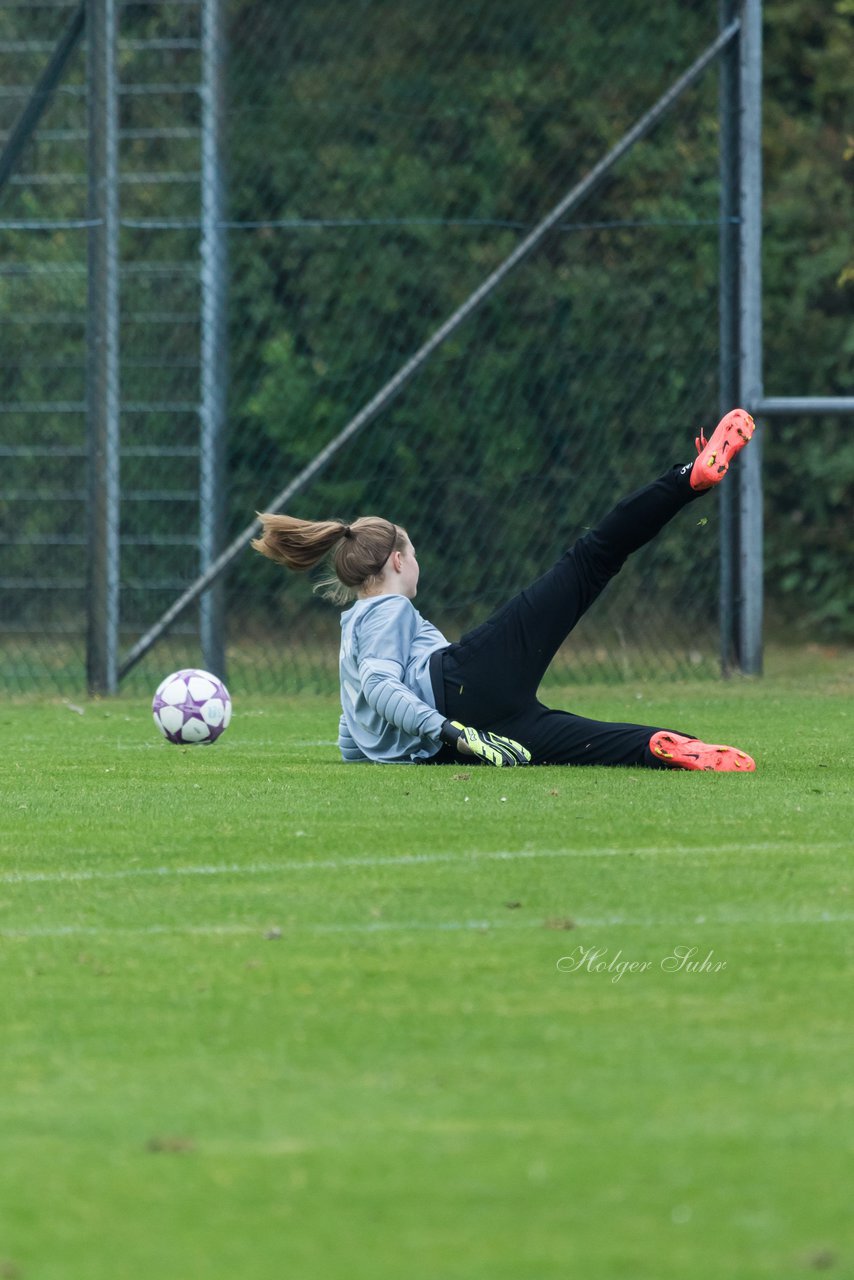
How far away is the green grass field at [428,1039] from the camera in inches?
92.5

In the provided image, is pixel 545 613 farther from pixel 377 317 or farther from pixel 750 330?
pixel 377 317

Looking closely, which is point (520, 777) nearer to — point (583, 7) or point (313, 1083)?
point (313, 1083)

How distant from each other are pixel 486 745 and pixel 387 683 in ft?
1.31

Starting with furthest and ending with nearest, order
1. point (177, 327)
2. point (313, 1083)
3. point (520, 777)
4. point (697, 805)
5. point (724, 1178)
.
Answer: point (177, 327), point (520, 777), point (697, 805), point (313, 1083), point (724, 1178)

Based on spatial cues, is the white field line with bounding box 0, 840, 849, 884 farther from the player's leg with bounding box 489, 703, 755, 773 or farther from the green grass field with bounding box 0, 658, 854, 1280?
the player's leg with bounding box 489, 703, 755, 773

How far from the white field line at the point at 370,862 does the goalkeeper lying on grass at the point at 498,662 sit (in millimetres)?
1748

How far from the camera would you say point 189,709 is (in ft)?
26.2

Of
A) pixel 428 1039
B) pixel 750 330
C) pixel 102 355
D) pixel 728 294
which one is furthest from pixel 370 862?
pixel 728 294

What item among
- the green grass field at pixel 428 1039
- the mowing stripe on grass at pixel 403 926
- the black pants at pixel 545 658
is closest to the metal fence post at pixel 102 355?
the black pants at pixel 545 658

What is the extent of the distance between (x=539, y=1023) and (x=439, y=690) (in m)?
3.77

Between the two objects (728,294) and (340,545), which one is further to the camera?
(728,294)

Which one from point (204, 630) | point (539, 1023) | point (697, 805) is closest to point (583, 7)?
point (204, 630)

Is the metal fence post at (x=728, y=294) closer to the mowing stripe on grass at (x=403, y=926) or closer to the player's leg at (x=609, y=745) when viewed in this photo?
the player's leg at (x=609, y=745)

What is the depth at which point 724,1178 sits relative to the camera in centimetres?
249
